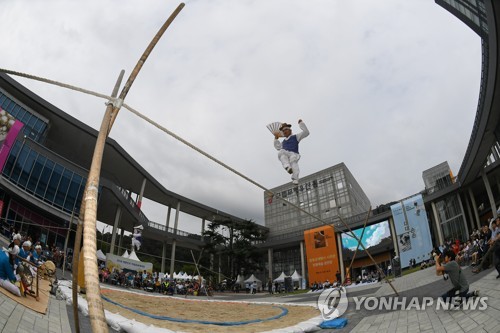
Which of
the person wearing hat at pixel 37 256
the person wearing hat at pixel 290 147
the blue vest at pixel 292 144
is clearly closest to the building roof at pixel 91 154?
the person wearing hat at pixel 37 256

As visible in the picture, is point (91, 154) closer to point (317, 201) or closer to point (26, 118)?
point (26, 118)

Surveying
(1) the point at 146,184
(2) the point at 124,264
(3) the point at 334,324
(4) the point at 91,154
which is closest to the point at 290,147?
(3) the point at 334,324

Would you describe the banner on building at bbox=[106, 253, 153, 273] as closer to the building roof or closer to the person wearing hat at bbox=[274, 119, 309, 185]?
the building roof

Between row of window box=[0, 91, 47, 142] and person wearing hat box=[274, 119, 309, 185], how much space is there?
74.5ft

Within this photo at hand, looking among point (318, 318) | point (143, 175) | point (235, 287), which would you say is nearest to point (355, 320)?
point (318, 318)

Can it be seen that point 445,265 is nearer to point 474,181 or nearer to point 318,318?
point 318,318

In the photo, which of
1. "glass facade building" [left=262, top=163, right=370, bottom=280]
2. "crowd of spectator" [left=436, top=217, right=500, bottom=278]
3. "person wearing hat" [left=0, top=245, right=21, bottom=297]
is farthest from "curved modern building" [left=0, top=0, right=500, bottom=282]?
"glass facade building" [left=262, top=163, right=370, bottom=280]

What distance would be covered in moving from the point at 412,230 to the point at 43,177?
1124 inches

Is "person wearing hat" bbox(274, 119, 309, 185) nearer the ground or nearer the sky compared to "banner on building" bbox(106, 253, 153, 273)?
nearer the sky

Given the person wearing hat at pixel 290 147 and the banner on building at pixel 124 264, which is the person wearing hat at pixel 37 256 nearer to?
the banner on building at pixel 124 264

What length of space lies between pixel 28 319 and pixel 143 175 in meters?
28.4

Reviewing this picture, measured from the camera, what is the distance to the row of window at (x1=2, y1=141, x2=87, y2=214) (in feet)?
68.2

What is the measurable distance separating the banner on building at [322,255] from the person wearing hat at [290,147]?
71.3 ft

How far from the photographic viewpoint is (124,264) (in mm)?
20922
